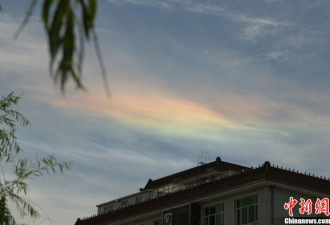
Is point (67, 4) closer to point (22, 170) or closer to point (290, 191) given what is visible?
point (22, 170)

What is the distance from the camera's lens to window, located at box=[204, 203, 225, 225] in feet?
130

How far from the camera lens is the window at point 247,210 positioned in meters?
37.0

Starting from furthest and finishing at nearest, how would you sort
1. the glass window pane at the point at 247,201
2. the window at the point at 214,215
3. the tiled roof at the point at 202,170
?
the tiled roof at the point at 202,170 < the window at the point at 214,215 < the glass window pane at the point at 247,201

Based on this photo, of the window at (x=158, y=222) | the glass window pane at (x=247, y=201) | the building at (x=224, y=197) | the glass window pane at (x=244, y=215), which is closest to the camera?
the building at (x=224, y=197)

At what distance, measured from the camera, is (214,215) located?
40312mm

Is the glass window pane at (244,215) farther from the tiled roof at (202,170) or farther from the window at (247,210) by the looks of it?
the tiled roof at (202,170)

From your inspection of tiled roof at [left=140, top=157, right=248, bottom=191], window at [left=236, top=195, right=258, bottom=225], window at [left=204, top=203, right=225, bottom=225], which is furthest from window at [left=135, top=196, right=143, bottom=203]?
window at [left=236, top=195, right=258, bottom=225]

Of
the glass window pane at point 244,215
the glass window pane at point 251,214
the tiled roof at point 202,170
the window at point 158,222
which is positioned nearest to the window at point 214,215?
the glass window pane at point 244,215

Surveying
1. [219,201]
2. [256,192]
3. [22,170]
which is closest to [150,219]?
[219,201]

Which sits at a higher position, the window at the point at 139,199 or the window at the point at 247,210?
the window at the point at 139,199

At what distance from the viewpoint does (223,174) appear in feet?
146

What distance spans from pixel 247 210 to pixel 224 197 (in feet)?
6.88

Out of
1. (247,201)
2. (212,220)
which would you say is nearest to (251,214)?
(247,201)

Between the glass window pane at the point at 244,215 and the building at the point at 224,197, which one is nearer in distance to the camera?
the building at the point at 224,197
